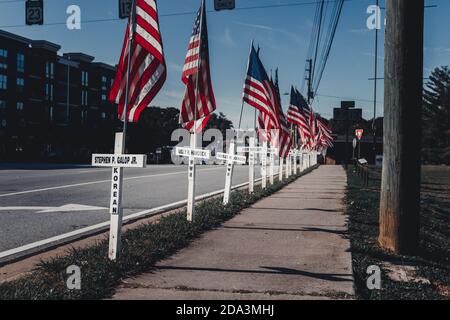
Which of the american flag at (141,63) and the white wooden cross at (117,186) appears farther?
the american flag at (141,63)

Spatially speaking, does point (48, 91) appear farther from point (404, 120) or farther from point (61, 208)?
point (404, 120)

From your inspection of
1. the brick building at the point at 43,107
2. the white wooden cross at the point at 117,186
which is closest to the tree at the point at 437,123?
the brick building at the point at 43,107

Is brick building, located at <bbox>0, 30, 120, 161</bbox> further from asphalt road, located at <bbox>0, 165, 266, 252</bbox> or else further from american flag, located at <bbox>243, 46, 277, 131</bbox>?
american flag, located at <bbox>243, 46, 277, 131</bbox>

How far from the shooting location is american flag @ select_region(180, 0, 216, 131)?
9.10 metres

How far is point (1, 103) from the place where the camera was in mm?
61375

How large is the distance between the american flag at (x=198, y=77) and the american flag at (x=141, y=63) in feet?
8.01

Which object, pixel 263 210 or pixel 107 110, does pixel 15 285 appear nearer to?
pixel 263 210

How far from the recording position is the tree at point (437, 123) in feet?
297

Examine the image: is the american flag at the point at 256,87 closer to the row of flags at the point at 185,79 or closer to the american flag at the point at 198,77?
the row of flags at the point at 185,79

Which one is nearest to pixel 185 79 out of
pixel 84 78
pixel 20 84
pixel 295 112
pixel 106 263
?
pixel 106 263

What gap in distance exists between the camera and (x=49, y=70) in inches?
2756

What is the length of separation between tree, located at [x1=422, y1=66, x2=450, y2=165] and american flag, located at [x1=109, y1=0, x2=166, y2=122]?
292 ft
